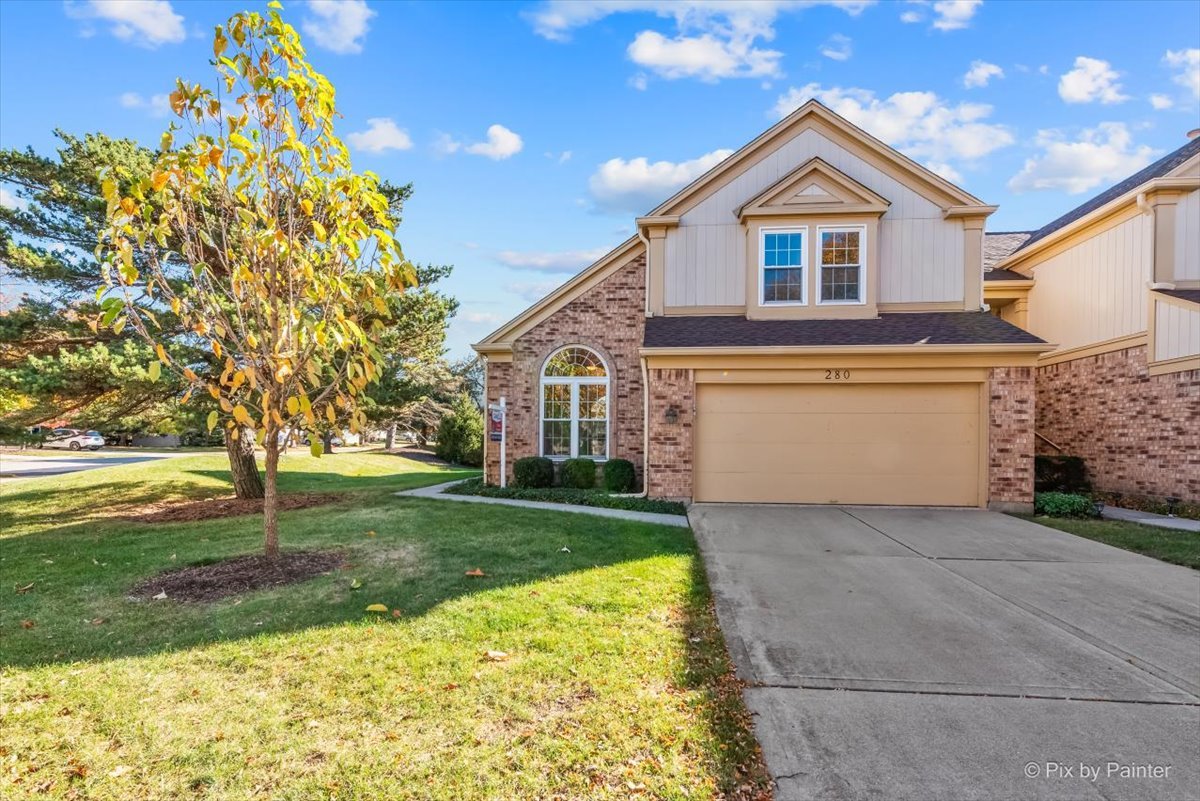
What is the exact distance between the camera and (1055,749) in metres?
2.73

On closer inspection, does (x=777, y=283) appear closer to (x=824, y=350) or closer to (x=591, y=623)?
(x=824, y=350)

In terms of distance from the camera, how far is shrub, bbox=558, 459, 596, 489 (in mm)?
11477

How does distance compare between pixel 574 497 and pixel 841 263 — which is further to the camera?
pixel 841 263

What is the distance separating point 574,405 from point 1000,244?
43.2ft

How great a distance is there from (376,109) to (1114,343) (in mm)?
13298

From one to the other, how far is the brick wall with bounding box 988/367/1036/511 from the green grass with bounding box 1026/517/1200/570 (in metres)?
0.59

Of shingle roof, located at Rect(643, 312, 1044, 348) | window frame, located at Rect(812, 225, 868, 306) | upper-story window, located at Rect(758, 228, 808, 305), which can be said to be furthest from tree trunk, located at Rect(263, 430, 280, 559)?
window frame, located at Rect(812, 225, 868, 306)

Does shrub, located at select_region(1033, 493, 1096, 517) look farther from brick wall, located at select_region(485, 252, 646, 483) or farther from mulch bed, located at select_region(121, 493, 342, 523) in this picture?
mulch bed, located at select_region(121, 493, 342, 523)

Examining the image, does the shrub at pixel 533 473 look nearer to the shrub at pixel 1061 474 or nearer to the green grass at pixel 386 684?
the green grass at pixel 386 684

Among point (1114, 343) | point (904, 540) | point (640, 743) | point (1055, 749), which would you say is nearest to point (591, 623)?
point (640, 743)

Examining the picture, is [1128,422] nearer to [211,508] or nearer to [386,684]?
[386,684]

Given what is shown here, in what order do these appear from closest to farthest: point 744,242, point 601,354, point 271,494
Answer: point 271,494 < point 744,242 < point 601,354

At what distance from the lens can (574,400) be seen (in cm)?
1209


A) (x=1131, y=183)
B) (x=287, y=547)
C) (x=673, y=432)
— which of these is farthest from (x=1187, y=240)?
(x=287, y=547)
